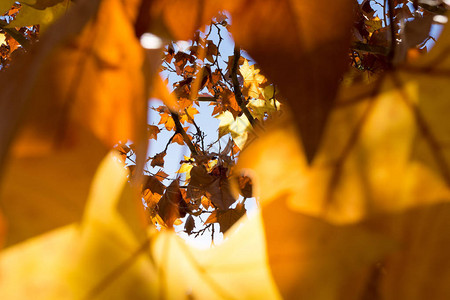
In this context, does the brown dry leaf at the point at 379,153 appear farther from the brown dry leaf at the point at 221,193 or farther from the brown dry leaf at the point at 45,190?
the brown dry leaf at the point at 221,193

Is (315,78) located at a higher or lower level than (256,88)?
lower

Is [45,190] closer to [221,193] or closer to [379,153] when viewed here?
[379,153]

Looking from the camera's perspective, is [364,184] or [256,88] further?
[256,88]

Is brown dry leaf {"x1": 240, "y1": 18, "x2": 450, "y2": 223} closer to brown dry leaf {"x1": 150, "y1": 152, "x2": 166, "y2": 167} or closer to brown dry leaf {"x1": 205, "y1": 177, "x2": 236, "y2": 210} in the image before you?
brown dry leaf {"x1": 205, "y1": 177, "x2": 236, "y2": 210}

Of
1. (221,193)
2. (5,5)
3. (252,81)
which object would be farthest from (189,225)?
(5,5)

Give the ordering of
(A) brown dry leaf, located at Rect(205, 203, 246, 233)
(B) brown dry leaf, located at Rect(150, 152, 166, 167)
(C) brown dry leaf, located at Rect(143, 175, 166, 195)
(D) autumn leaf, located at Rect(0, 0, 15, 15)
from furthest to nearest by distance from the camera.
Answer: (B) brown dry leaf, located at Rect(150, 152, 166, 167) → (C) brown dry leaf, located at Rect(143, 175, 166, 195) → (A) brown dry leaf, located at Rect(205, 203, 246, 233) → (D) autumn leaf, located at Rect(0, 0, 15, 15)

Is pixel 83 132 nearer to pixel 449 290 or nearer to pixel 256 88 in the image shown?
pixel 449 290

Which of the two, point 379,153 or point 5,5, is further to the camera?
point 5,5

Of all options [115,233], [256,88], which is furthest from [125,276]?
[256,88]

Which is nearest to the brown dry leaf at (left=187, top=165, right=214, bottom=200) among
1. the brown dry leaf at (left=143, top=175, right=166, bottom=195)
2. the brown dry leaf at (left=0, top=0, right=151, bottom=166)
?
the brown dry leaf at (left=143, top=175, right=166, bottom=195)
